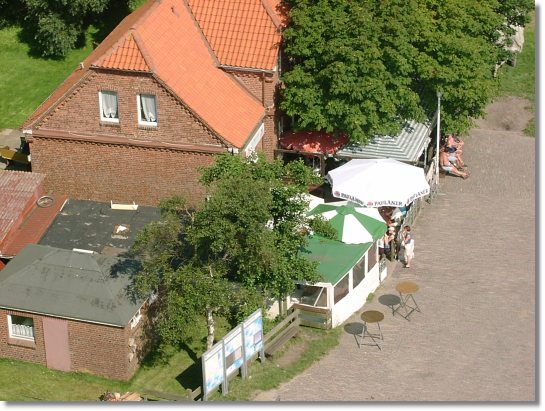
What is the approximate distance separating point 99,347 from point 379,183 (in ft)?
41.0

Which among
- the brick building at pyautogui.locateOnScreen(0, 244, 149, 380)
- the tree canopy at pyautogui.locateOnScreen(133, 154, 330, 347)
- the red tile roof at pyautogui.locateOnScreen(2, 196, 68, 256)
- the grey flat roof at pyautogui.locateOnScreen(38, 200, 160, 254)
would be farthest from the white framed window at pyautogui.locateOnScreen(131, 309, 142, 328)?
the red tile roof at pyautogui.locateOnScreen(2, 196, 68, 256)

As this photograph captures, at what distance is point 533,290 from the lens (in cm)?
3853

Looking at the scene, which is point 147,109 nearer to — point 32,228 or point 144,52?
point 144,52

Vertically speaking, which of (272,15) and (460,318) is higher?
(272,15)

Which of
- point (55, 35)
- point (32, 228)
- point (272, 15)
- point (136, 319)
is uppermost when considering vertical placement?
point (272, 15)

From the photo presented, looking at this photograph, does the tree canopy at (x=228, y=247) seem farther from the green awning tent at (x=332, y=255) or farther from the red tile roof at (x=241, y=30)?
the red tile roof at (x=241, y=30)

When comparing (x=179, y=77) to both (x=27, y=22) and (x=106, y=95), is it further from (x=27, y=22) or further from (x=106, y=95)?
(x=27, y=22)

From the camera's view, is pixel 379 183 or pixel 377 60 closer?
pixel 379 183

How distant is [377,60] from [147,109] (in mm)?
8617

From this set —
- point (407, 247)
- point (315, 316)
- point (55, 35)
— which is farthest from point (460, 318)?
point (55, 35)

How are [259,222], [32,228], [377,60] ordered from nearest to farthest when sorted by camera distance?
[259,222] < [32,228] < [377,60]

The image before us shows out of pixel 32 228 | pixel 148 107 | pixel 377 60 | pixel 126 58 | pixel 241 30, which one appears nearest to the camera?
pixel 32 228

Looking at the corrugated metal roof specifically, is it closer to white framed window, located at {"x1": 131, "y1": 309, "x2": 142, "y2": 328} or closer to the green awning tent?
the green awning tent

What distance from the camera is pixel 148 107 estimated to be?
1571 inches
